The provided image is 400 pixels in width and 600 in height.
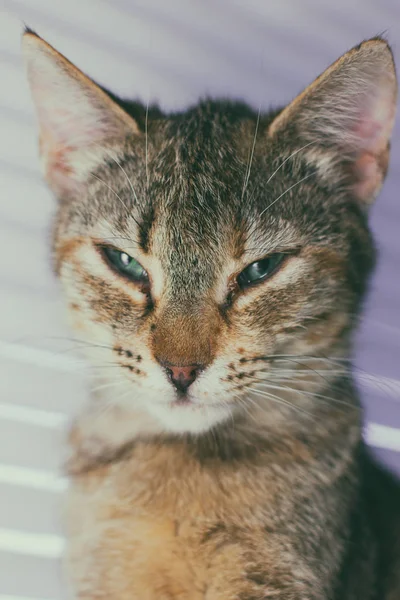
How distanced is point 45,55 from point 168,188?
26 centimetres

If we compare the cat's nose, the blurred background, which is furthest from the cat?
the blurred background

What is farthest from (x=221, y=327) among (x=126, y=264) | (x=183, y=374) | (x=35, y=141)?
(x=35, y=141)

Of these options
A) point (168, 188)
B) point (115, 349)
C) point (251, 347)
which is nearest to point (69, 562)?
point (115, 349)

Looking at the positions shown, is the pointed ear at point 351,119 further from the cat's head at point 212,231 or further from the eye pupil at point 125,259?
the eye pupil at point 125,259

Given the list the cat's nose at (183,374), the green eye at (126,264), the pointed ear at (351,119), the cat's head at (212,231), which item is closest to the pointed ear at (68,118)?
the cat's head at (212,231)

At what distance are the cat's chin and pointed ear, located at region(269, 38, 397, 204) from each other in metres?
0.41

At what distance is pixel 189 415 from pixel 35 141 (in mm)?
629

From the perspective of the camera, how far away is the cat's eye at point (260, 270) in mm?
969

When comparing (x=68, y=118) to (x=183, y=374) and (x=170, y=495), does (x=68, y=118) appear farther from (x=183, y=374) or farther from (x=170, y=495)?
(x=170, y=495)

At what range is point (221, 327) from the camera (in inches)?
35.6

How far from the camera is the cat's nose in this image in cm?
86

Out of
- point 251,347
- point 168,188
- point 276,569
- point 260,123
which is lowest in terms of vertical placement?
point 276,569

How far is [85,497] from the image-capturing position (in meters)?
1.05

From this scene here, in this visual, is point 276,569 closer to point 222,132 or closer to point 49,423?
point 49,423
